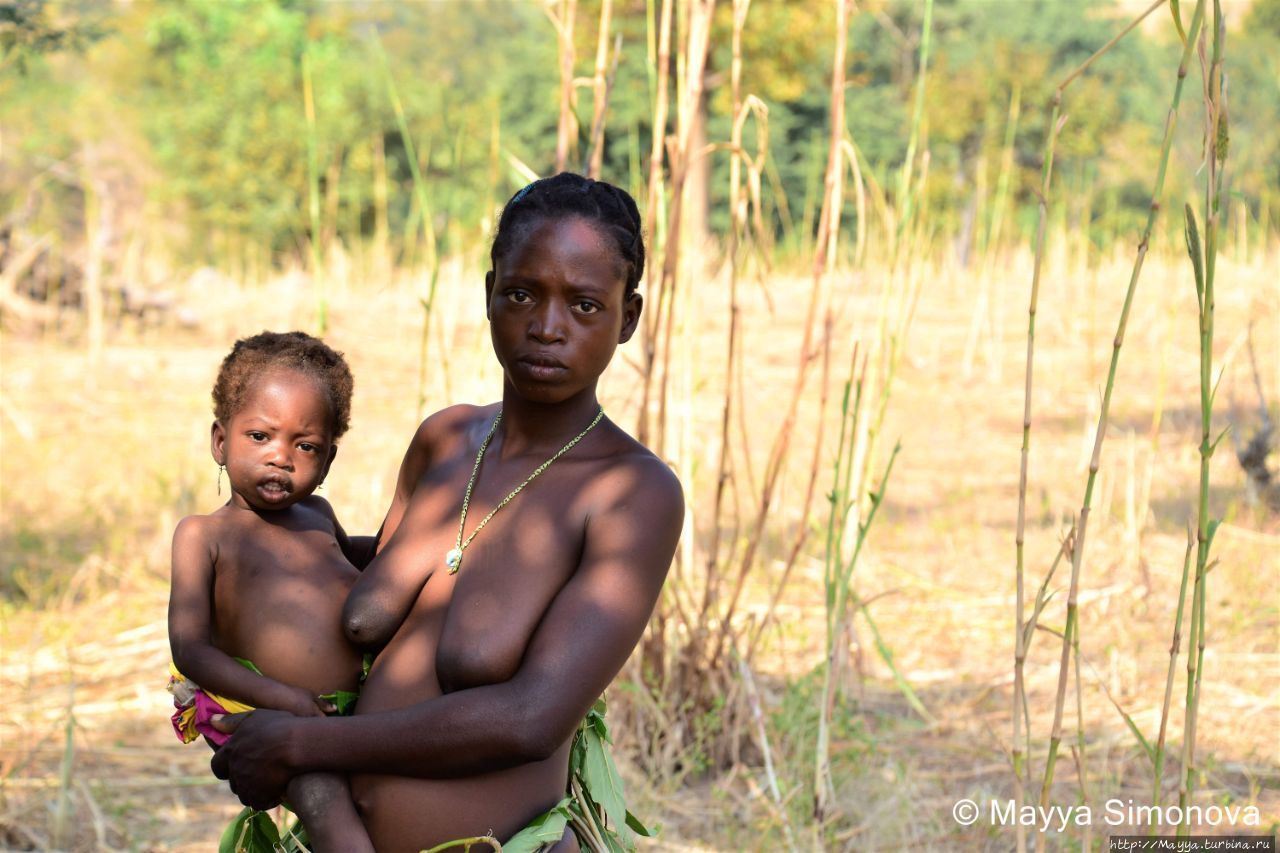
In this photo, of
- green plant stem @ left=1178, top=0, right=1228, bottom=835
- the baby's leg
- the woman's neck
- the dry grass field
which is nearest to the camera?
green plant stem @ left=1178, top=0, right=1228, bottom=835

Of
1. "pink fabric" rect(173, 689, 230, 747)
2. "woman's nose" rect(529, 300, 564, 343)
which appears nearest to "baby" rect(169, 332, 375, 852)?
"pink fabric" rect(173, 689, 230, 747)

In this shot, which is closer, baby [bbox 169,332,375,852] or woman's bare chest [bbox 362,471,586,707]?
woman's bare chest [bbox 362,471,586,707]

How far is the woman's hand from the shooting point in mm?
1328

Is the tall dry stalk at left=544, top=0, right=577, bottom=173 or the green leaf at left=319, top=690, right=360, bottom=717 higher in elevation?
the tall dry stalk at left=544, top=0, right=577, bottom=173

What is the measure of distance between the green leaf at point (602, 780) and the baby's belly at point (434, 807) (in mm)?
151

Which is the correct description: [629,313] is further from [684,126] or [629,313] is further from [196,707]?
[684,126]

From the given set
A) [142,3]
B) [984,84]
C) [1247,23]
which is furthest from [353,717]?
[142,3]

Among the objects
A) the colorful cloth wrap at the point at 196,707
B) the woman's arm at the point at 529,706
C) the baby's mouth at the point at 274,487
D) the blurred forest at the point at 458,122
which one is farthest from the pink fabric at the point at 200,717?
the blurred forest at the point at 458,122

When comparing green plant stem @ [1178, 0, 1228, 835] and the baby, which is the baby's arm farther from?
green plant stem @ [1178, 0, 1228, 835]

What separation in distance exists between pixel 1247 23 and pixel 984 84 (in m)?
8.81

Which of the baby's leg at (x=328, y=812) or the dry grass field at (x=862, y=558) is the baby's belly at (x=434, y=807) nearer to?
the baby's leg at (x=328, y=812)

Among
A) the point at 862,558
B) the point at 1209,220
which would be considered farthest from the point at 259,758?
the point at 862,558

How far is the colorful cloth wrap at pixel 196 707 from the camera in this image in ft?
4.84

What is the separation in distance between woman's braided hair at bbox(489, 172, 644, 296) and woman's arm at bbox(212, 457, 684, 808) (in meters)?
0.25
